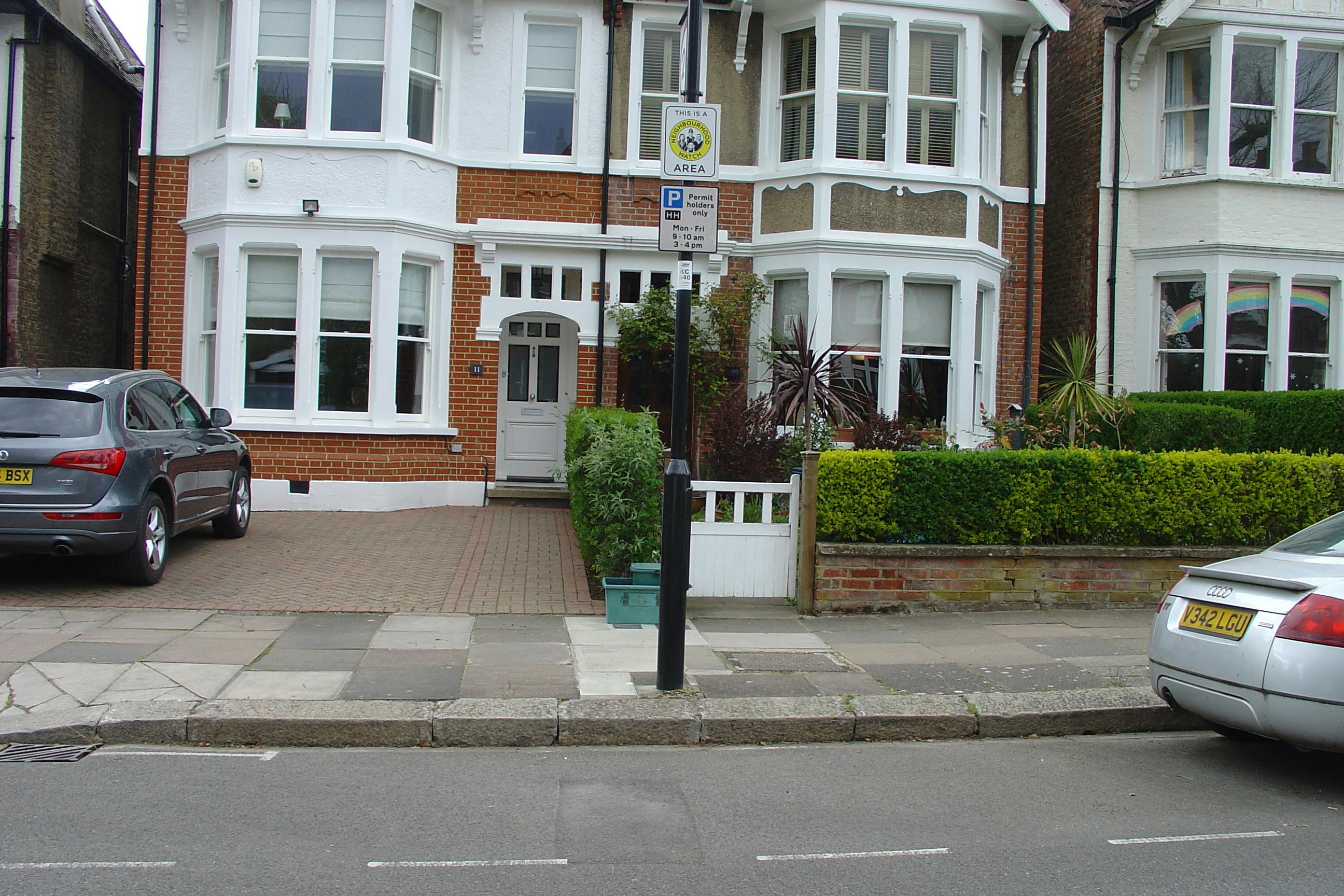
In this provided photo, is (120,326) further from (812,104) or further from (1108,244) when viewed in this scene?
(1108,244)

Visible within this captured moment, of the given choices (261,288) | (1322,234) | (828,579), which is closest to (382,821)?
(828,579)

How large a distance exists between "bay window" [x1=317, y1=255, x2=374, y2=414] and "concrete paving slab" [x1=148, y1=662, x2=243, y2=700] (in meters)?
7.45

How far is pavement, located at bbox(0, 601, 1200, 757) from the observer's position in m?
5.88

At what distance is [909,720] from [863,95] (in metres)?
10.3

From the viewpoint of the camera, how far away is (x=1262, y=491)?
958 centimetres

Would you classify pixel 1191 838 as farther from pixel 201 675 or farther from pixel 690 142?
pixel 201 675

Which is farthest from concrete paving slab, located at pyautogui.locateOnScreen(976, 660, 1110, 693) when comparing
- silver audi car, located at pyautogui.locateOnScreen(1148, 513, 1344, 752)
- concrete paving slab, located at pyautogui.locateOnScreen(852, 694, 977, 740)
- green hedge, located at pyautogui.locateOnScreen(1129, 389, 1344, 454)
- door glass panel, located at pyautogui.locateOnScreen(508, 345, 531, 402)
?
door glass panel, located at pyautogui.locateOnScreen(508, 345, 531, 402)

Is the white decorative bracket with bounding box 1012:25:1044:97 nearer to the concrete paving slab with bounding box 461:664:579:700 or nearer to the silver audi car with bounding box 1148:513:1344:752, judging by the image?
the silver audi car with bounding box 1148:513:1344:752

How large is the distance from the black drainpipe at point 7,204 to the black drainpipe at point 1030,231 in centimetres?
1373

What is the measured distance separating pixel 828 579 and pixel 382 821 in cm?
500

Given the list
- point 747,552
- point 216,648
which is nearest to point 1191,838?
point 747,552

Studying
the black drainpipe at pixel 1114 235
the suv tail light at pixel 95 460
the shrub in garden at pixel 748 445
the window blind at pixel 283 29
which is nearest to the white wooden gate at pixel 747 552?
the shrub in garden at pixel 748 445

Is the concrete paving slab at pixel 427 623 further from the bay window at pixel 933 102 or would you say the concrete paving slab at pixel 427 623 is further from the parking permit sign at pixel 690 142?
the bay window at pixel 933 102

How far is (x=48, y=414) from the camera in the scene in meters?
8.45
